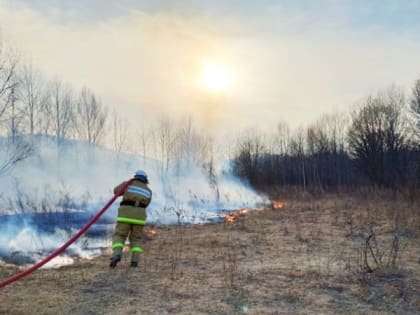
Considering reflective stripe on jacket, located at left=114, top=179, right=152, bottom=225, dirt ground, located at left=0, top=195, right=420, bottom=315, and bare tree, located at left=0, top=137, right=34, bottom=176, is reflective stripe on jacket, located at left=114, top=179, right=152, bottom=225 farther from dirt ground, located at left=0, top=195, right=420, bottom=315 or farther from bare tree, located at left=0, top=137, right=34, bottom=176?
bare tree, located at left=0, top=137, right=34, bottom=176

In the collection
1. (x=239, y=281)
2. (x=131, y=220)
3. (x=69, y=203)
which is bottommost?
(x=239, y=281)

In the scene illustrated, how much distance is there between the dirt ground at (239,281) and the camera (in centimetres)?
558

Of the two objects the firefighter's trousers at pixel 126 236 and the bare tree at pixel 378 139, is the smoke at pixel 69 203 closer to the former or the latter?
the firefighter's trousers at pixel 126 236

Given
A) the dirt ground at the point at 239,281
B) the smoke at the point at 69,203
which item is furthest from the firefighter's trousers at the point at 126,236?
the smoke at the point at 69,203

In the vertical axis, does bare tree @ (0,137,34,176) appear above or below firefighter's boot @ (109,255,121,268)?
above

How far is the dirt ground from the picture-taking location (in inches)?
220

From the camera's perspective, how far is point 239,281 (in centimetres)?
670

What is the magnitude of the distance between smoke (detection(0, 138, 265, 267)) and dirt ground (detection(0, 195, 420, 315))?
6.11 feet

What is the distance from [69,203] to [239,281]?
10.6 meters

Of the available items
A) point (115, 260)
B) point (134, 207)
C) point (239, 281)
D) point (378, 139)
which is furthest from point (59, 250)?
point (378, 139)

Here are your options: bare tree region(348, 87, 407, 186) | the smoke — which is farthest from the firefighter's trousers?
bare tree region(348, 87, 407, 186)

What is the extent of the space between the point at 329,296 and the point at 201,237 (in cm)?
596

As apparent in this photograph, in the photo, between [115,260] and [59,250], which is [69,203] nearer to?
[115,260]

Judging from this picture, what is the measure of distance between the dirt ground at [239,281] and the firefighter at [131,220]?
1.04 ft
